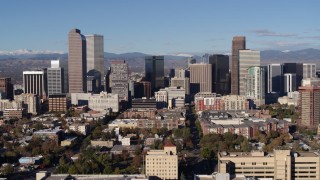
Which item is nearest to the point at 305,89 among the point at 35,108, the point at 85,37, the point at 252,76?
the point at 252,76

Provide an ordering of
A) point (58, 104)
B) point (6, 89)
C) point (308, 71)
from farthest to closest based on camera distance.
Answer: point (308, 71)
point (6, 89)
point (58, 104)

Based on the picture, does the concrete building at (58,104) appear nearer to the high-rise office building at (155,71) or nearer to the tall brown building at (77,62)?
the tall brown building at (77,62)

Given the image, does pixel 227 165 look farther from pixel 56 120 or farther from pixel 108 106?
pixel 108 106

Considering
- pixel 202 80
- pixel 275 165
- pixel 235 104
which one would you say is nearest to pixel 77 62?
pixel 202 80

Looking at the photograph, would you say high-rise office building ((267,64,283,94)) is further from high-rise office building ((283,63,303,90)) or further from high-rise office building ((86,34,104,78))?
high-rise office building ((86,34,104,78))

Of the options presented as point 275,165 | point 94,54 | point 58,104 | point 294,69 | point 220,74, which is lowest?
point 275,165

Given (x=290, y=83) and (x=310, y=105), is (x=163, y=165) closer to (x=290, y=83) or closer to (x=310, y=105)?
(x=310, y=105)

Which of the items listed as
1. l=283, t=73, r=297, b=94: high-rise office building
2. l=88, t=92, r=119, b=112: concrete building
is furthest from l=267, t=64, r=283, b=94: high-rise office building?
l=88, t=92, r=119, b=112: concrete building
